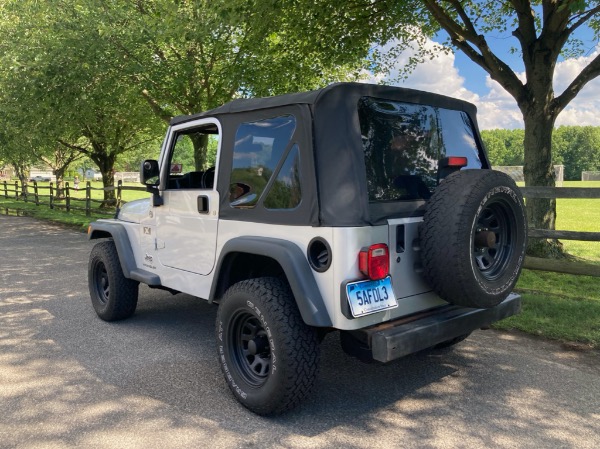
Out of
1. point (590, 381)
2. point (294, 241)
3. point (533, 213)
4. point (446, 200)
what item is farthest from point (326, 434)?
point (533, 213)

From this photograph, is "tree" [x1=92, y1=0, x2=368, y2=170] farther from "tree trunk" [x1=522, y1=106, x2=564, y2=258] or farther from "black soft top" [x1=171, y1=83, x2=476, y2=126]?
"black soft top" [x1=171, y1=83, x2=476, y2=126]

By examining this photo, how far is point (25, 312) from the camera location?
19.0 ft

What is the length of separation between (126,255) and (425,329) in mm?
3164

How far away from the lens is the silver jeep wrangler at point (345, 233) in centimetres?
298

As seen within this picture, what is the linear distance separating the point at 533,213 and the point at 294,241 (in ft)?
22.7

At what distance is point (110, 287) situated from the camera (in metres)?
5.12

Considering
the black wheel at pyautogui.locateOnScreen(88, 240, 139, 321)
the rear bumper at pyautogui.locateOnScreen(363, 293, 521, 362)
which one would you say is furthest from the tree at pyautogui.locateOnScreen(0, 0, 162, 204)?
the rear bumper at pyautogui.locateOnScreen(363, 293, 521, 362)

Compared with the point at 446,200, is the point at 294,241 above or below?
below

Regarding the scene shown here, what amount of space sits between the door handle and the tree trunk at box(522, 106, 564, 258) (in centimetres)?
662

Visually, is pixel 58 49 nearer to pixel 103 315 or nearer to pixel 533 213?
pixel 103 315

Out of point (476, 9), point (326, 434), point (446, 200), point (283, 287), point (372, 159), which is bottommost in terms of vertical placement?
point (326, 434)

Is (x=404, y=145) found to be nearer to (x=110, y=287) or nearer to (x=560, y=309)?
(x=560, y=309)

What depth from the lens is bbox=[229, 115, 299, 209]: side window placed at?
10.9 ft

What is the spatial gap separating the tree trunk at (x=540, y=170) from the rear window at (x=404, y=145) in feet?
18.2
